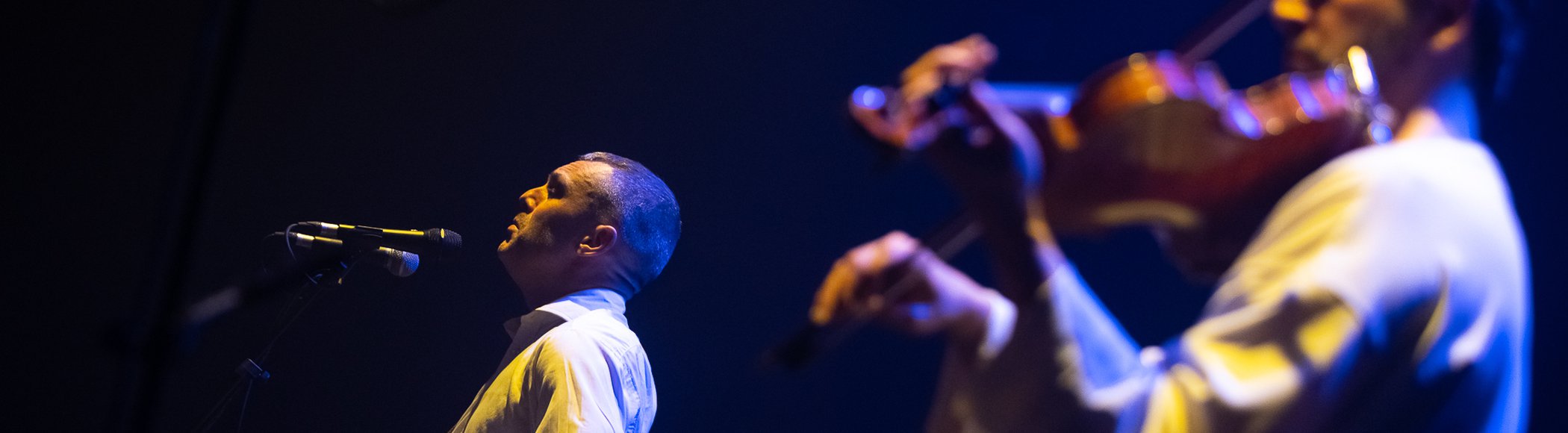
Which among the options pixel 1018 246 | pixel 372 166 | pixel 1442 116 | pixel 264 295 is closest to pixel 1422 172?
pixel 1442 116

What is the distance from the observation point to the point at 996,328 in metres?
1.07

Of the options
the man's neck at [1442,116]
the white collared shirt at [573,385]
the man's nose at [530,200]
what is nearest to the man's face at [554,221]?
the man's nose at [530,200]

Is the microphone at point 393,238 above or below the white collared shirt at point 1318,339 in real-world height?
above

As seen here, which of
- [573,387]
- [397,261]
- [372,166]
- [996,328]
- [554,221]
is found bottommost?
[573,387]

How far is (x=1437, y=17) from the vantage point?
1.26m

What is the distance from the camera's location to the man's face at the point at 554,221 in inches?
117

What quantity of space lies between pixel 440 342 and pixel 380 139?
0.79 metres

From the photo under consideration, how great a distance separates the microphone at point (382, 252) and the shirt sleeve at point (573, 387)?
35 centimetres

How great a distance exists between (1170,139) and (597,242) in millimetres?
2159

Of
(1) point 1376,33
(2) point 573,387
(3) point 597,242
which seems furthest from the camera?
(3) point 597,242

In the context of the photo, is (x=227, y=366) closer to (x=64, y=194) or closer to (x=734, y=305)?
(x=64, y=194)

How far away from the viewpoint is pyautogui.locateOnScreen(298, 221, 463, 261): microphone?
2.51m

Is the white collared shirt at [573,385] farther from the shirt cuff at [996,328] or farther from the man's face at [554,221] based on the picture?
the shirt cuff at [996,328]

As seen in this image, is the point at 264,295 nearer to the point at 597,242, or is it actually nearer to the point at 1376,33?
the point at 1376,33
